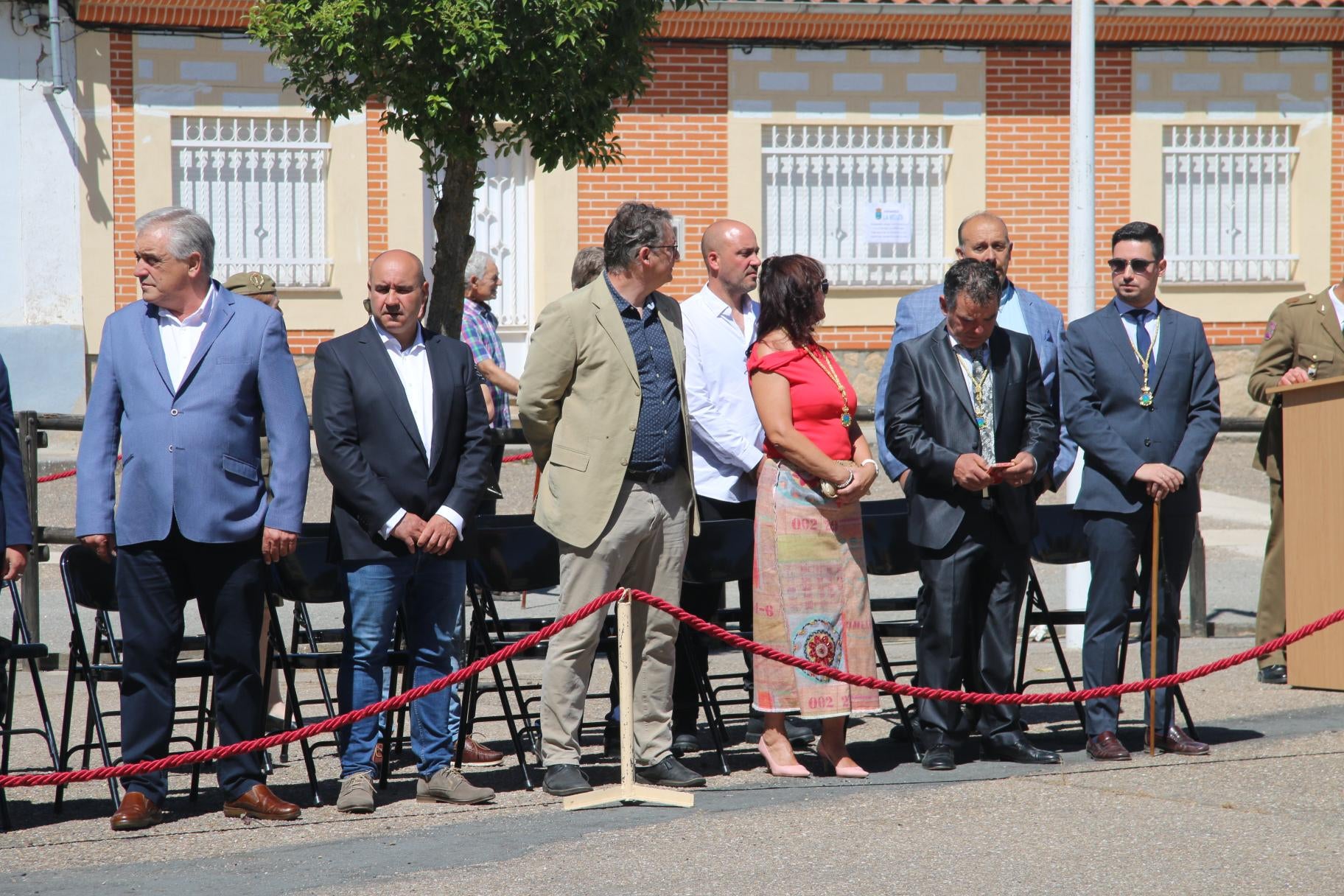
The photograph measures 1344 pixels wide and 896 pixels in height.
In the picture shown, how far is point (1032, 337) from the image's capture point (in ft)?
22.4

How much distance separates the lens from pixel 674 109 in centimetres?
1562

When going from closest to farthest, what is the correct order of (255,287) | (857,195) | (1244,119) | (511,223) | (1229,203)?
(255,287)
(511,223)
(857,195)
(1244,119)
(1229,203)

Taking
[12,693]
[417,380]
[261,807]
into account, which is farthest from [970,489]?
[12,693]

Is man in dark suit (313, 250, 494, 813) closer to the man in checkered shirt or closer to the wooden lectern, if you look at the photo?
the man in checkered shirt

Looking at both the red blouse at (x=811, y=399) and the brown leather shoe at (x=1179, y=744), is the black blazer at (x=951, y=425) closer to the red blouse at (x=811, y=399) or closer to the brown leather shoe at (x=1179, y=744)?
the red blouse at (x=811, y=399)

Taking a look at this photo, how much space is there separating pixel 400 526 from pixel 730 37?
1091 cm

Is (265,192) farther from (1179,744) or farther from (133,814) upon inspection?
(1179,744)

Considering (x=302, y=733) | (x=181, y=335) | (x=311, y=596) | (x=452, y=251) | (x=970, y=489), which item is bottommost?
(x=302, y=733)

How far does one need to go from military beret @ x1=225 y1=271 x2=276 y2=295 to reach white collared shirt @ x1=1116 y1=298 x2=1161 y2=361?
3.85m

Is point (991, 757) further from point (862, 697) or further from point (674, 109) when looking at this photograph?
point (674, 109)

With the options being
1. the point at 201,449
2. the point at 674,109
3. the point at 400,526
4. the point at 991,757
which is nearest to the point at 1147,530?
the point at 991,757

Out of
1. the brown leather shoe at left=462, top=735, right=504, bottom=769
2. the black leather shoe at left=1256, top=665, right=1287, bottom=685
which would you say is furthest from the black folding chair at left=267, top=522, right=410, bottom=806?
the black leather shoe at left=1256, top=665, right=1287, bottom=685

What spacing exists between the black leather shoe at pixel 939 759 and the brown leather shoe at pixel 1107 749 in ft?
1.92

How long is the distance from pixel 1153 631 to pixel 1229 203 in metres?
11.4
